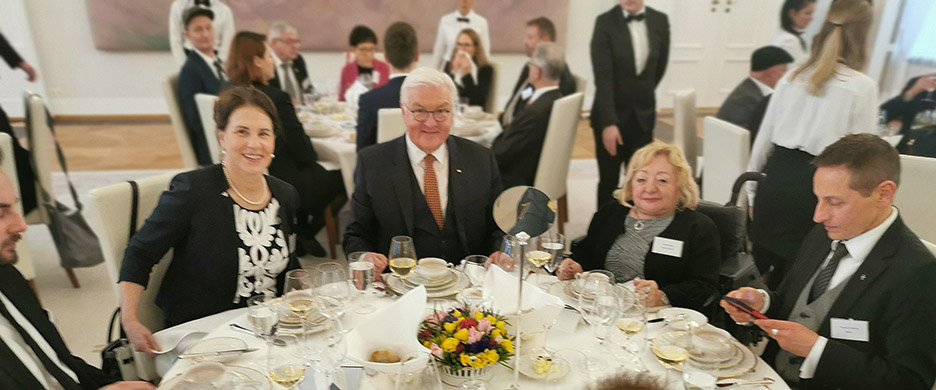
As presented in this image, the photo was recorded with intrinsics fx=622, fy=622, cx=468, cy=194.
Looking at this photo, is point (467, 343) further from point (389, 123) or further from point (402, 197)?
point (389, 123)

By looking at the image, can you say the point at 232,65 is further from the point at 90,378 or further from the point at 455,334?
the point at 455,334

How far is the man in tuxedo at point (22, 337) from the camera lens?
1502mm

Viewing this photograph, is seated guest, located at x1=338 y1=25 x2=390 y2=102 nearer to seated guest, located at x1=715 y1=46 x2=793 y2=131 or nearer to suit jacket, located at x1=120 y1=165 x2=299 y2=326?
seated guest, located at x1=715 y1=46 x2=793 y2=131

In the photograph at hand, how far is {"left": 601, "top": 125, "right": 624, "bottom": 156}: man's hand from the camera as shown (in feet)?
15.2

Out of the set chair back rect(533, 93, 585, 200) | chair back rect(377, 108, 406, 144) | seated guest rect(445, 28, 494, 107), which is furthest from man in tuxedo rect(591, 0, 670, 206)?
chair back rect(377, 108, 406, 144)

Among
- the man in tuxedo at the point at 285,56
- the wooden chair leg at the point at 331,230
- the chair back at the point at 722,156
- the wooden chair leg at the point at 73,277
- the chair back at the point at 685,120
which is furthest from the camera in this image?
the man in tuxedo at the point at 285,56

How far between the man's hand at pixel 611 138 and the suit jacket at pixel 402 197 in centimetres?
221

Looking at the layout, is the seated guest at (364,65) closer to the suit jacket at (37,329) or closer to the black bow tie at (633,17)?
the black bow tie at (633,17)

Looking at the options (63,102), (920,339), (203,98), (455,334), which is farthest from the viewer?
(63,102)

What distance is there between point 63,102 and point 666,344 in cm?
836

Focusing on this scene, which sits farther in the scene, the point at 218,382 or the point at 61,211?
the point at 61,211

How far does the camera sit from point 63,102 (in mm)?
7758

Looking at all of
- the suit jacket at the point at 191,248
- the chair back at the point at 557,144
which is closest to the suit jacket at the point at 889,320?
the suit jacket at the point at 191,248

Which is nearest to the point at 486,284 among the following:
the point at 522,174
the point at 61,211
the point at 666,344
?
the point at 666,344
